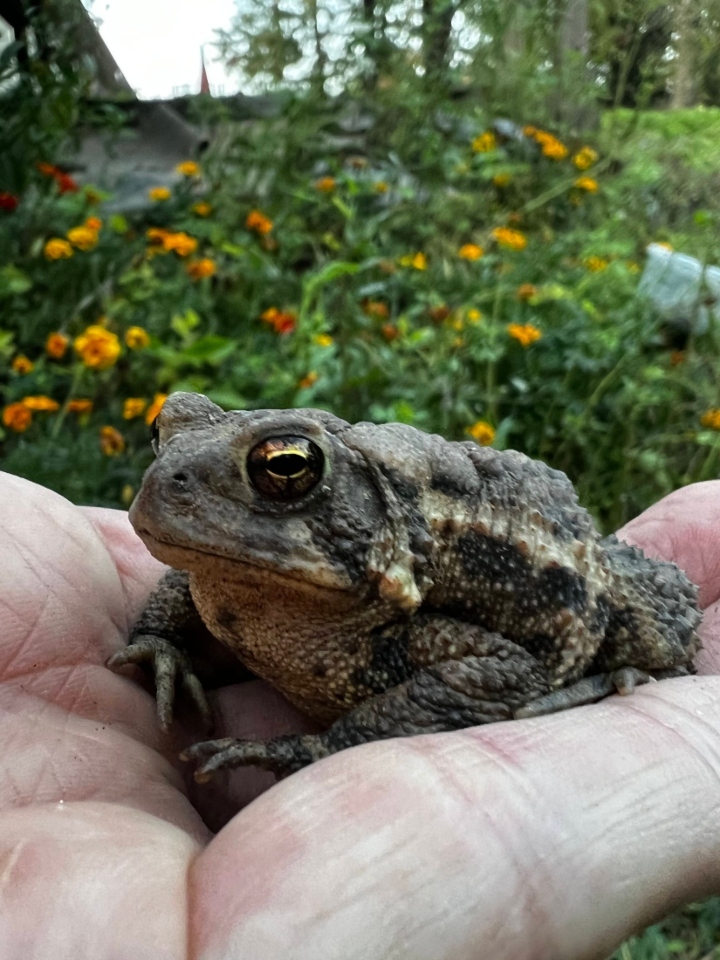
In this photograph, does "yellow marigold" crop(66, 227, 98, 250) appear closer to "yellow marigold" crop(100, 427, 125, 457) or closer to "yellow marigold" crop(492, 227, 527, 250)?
"yellow marigold" crop(100, 427, 125, 457)

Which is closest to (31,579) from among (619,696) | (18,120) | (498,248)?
(619,696)

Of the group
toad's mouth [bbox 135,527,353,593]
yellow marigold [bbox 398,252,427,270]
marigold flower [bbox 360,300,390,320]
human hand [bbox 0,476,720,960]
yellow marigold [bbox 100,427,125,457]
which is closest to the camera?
human hand [bbox 0,476,720,960]

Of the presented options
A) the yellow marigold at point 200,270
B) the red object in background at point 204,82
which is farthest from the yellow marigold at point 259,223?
the red object in background at point 204,82

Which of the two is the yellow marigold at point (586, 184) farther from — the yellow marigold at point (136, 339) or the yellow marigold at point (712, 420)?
the yellow marigold at point (136, 339)

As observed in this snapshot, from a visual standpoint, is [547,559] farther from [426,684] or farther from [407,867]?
[407,867]

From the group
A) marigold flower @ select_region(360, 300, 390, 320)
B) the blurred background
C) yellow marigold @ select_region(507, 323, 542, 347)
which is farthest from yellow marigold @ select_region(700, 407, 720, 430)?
marigold flower @ select_region(360, 300, 390, 320)

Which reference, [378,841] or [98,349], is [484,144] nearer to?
[98,349]
